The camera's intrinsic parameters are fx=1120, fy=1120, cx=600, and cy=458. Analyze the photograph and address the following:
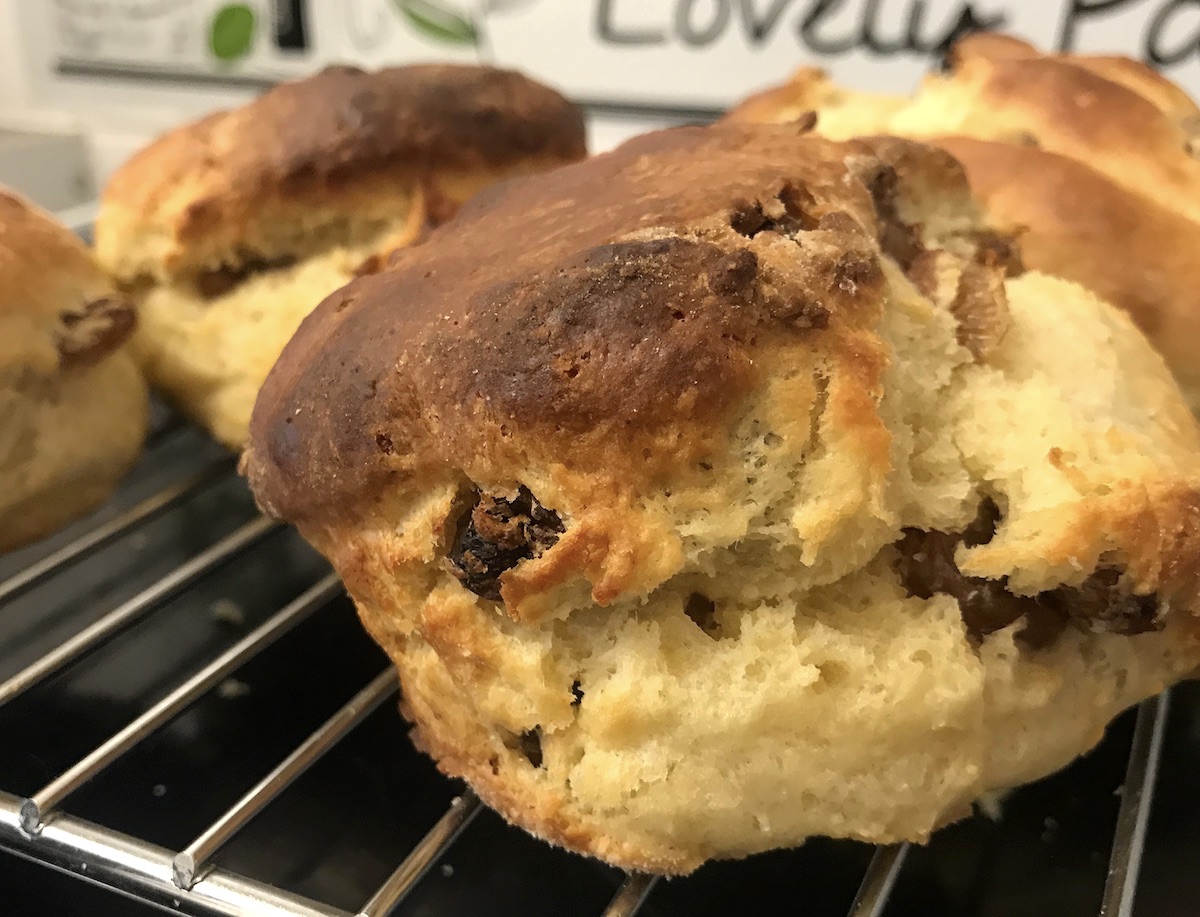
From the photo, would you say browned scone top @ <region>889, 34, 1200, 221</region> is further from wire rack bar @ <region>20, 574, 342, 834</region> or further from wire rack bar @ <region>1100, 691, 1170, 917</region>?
wire rack bar @ <region>20, 574, 342, 834</region>

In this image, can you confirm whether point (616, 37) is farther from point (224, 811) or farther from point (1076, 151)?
point (224, 811)

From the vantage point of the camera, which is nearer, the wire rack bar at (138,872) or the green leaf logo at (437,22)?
the wire rack bar at (138,872)

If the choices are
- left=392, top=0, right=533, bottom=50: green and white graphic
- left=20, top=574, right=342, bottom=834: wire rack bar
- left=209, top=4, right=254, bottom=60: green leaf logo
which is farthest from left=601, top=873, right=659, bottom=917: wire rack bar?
left=209, top=4, right=254, bottom=60: green leaf logo

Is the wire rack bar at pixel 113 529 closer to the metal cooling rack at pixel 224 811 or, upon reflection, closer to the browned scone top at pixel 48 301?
the metal cooling rack at pixel 224 811

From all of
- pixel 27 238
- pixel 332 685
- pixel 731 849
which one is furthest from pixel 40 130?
pixel 731 849

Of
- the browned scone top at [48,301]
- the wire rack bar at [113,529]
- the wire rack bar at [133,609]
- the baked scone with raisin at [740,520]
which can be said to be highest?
the baked scone with raisin at [740,520]

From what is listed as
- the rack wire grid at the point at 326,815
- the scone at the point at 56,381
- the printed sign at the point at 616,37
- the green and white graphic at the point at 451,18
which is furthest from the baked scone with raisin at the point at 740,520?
the green and white graphic at the point at 451,18

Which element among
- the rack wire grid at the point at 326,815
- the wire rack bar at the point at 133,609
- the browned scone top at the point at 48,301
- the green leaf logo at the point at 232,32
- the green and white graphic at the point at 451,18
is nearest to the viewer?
the rack wire grid at the point at 326,815


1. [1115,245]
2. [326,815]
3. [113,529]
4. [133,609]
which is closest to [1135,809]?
[1115,245]
